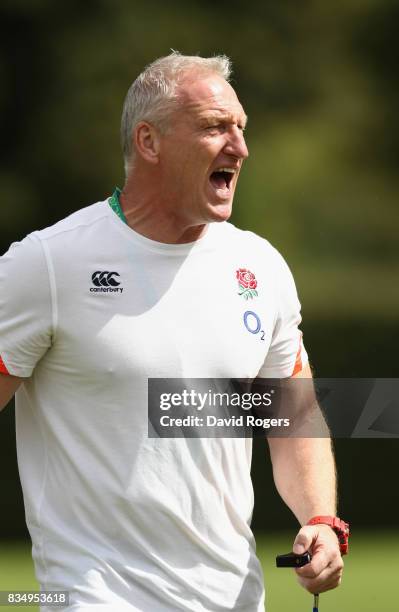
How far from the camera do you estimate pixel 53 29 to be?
2253 centimetres

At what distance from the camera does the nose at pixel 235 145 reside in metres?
4.27

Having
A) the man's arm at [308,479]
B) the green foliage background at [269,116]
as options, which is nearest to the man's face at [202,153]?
the man's arm at [308,479]

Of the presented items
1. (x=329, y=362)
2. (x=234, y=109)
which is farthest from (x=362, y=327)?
(x=234, y=109)

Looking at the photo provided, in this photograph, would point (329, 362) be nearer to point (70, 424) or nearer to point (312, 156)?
point (312, 156)

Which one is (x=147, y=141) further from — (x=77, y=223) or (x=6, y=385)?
(x=6, y=385)

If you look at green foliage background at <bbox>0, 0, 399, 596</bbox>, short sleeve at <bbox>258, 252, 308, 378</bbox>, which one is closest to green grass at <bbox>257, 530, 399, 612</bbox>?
short sleeve at <bbox>258, 252, 308, 378</bbox>

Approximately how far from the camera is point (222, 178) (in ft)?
14.2

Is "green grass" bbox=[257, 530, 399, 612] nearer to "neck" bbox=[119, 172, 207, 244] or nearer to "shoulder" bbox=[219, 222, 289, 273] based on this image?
"shoulder" bbox=[219, 222, 289, 273]

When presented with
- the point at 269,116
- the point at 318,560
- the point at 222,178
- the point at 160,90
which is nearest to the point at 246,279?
the point at 222,178

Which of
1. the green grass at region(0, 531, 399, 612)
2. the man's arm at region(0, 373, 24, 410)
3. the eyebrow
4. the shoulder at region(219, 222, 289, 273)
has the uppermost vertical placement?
the eyebrow

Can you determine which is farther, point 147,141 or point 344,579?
point 344,579

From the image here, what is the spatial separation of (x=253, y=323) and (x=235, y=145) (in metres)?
0.55

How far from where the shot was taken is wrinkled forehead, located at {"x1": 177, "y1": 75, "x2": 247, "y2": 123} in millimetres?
4277

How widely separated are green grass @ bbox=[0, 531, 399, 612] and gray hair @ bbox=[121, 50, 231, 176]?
4150 mm
